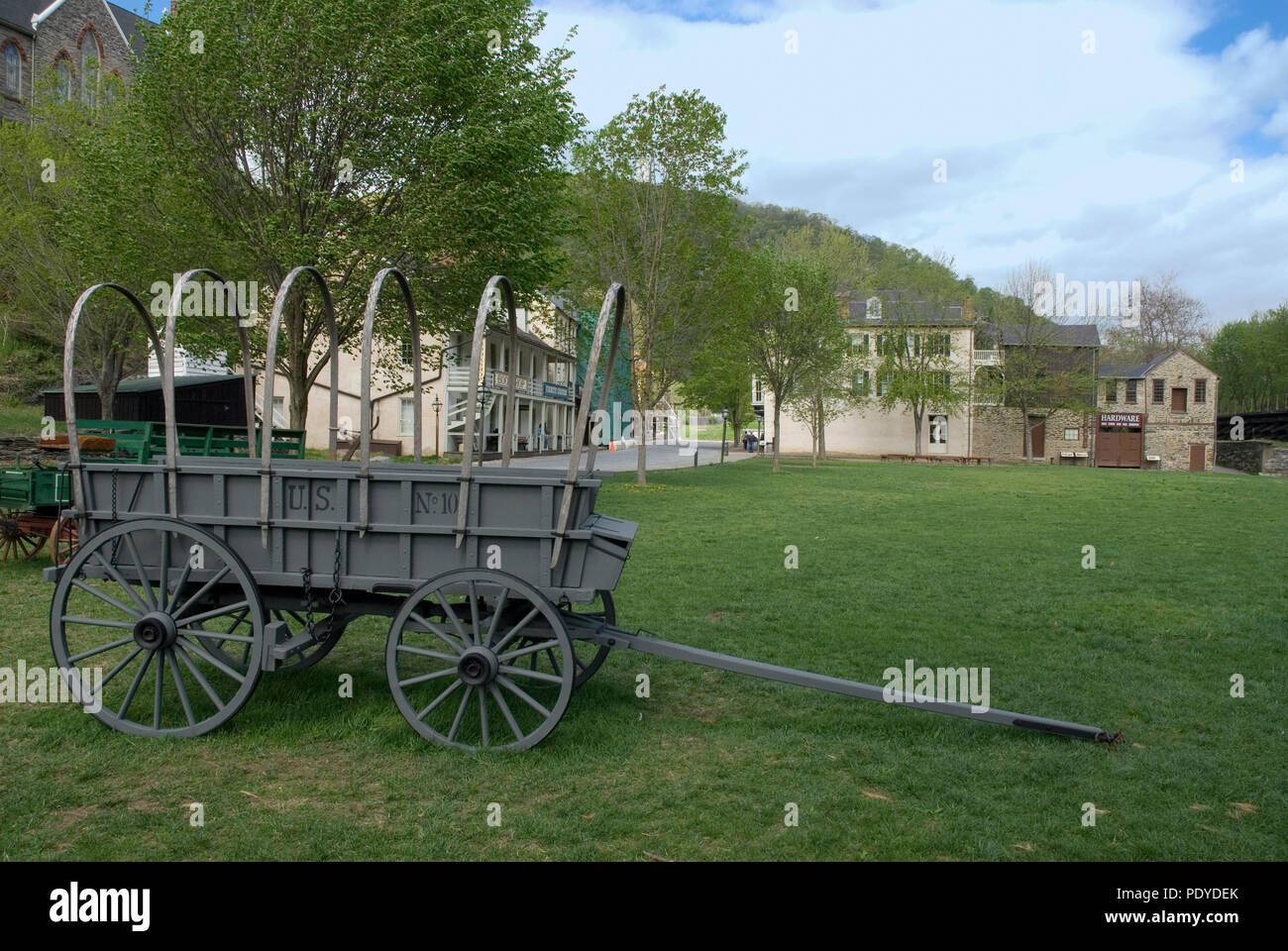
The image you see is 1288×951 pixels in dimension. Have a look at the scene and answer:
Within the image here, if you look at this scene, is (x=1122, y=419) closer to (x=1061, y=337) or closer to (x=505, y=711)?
(x=1061, y=337)

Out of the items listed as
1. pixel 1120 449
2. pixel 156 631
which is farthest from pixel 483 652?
pixel 1120 449

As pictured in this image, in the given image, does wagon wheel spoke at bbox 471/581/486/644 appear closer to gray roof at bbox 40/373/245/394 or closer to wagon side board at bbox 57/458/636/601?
wagon side board at bbox 57/458/636/601

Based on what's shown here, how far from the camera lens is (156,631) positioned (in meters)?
6.03

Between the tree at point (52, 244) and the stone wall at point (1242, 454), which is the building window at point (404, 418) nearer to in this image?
the tree at point (52, 244)

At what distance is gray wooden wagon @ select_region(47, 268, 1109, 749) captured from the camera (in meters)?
5.78

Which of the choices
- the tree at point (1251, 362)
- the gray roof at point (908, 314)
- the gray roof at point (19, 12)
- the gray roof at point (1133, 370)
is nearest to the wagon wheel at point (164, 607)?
the gray roof at point (19, 12)

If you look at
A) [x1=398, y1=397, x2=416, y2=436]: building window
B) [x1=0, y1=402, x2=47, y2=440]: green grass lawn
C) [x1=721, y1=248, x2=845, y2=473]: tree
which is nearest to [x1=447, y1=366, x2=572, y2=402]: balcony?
[x1=398, y1=397, x2=416, y2=436]: building window

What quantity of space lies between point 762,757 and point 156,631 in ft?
12.9

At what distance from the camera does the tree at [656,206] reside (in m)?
26.9

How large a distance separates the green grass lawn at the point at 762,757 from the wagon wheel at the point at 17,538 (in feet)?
4.03

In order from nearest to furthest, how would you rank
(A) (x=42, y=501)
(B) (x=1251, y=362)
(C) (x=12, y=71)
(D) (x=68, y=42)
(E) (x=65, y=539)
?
(A) (x=42, y=501) < (E) (x=65, y=539) < (C) (x=12, y=71) < (D) (x=68, y=42) < (B) (x=1251, y=362)

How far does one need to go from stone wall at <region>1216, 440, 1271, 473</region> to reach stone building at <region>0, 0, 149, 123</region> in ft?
219

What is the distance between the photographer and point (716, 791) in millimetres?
5359
